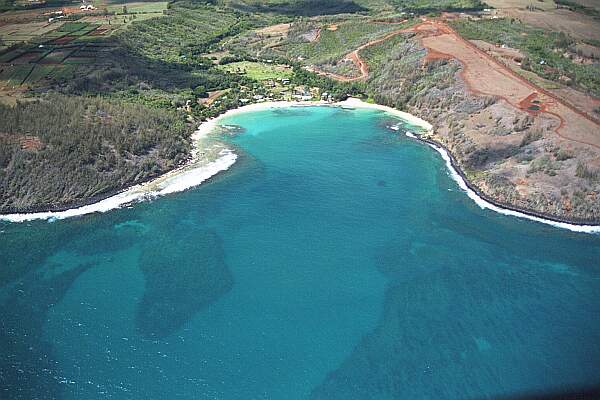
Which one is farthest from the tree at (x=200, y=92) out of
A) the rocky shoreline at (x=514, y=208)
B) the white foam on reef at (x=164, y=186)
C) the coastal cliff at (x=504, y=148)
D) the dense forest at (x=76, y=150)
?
the rocky shoreline at (x=514, y=208)

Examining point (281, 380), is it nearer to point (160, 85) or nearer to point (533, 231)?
point (533, 231)

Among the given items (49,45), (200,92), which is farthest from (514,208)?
(49,45)

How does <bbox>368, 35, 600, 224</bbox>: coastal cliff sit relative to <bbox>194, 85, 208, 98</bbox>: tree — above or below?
below

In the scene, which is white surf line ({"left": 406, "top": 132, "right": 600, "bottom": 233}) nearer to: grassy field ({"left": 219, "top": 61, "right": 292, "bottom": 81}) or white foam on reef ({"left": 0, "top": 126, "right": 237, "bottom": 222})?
white foam on reef ({"left": 0, "top": 126, "right": 237, "bottom": 222})

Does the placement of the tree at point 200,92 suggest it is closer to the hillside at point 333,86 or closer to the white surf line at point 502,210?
the hillside at point 333,86

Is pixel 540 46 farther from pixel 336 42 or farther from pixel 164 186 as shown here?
pixel 164 186

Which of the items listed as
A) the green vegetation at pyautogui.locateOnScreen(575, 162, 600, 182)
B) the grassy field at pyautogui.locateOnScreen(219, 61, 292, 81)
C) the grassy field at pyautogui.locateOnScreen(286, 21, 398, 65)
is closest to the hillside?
the green vegetation at pyautogui.locateOnScreen(575, 162, 600, 182)

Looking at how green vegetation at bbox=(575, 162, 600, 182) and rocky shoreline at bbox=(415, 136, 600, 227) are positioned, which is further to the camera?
green vegetation at bbox=(575, 162, 600, 182)

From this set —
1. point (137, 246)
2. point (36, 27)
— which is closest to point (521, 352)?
point (137, 246)
